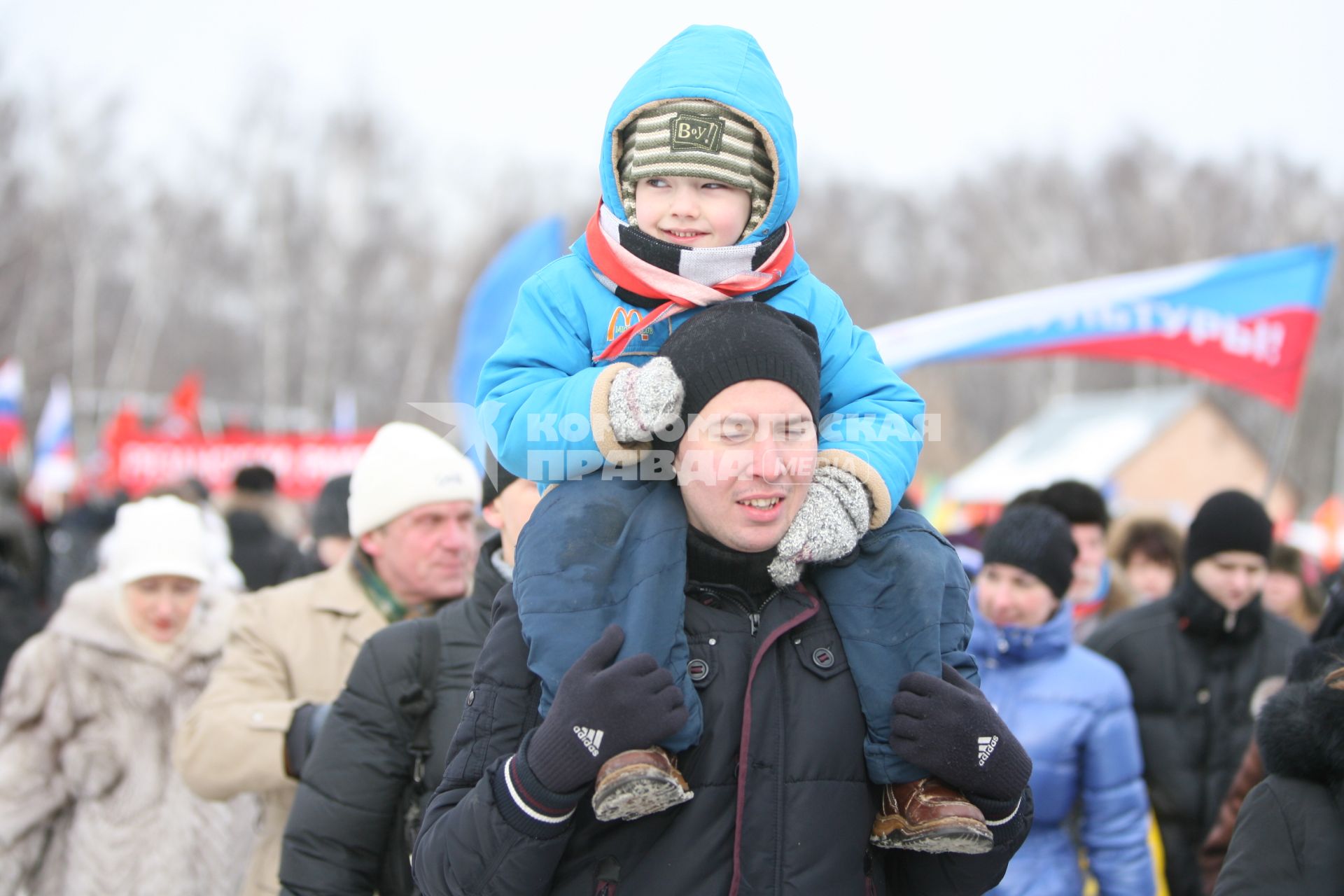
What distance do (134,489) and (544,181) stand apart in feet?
92.7

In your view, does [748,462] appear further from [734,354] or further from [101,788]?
[101,788]

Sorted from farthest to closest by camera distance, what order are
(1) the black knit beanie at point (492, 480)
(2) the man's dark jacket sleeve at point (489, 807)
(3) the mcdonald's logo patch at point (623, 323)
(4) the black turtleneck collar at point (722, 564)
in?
1. (1) the black knit beanie at point (492, 480)
2. (3) the mcdonald's logo patch at point (623, 323)
3. (4) the black turtleneck collar at point (722, 564)
4. (2) the man's dark jacket sleeve at point (489, 807)

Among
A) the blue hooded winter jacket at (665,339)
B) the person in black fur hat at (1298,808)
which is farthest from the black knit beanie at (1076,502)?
A: the blue hooded winter jacket at (665,339)

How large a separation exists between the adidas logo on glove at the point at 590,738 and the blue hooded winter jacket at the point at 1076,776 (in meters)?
2.30

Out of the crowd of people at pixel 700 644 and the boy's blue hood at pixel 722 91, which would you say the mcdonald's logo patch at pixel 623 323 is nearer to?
the crowd of people at pixel 700 644

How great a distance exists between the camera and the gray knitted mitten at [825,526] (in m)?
2.00

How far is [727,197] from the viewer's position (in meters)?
2.26

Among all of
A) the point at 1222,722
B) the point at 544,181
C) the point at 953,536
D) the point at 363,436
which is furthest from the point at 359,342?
the point at 1222,722

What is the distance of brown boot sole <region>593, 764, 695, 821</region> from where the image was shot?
180cm

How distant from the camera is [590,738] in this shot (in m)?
1.83

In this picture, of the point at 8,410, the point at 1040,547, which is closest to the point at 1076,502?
the point at 1040,547

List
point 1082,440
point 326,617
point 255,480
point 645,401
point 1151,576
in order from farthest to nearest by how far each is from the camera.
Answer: point 1082,440 → point 255,480 → point 1151,576 → point 326,617 → point 645,401

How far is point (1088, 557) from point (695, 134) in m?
3.74

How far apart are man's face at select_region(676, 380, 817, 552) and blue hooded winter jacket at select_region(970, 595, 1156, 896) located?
2093mm
